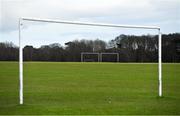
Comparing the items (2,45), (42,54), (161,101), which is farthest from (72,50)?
(161,101)

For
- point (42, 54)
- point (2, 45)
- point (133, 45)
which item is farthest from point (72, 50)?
point (2, 45)

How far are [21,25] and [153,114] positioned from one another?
4484 mm

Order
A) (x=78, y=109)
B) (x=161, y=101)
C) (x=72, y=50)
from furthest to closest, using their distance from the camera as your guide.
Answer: (x=72, y=50) < (x=161, y=101) < (x=78, y=109)

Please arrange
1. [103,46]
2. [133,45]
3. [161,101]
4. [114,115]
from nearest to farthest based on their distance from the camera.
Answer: [114,115] < [161,101] < [133,45] < [103,46]

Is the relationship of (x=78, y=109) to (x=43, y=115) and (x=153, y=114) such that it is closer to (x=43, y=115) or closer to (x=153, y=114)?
(x=43, y=115)

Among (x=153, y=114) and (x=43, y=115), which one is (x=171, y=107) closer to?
(x=153, y=114)

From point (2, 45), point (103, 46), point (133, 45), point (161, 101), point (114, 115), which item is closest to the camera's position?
point (114, 115)

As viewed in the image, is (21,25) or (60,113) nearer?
(60,113)

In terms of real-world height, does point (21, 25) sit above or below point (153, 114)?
above

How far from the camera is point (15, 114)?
8.91m

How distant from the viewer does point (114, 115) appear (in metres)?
8.73

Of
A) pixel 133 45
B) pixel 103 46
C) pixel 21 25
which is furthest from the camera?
pixel 103 46

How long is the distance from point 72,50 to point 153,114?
26.8 meters

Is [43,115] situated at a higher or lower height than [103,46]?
lower
